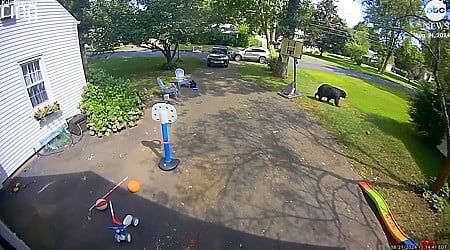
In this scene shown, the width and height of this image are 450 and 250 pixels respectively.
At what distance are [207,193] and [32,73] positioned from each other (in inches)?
222

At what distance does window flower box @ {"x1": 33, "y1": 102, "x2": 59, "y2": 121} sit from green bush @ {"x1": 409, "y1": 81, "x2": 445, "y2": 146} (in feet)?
39.0

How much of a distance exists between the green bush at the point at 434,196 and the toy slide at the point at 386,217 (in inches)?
57.0

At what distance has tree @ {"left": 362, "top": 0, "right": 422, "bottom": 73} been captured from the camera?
953 cm

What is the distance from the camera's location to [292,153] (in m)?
8.34

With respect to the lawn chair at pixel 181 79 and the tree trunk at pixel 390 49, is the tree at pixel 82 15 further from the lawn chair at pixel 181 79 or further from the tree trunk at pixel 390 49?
the tree trunk at pixel 390 49

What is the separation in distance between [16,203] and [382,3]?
2281 centimetres

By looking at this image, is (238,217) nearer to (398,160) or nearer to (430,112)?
(398,160)

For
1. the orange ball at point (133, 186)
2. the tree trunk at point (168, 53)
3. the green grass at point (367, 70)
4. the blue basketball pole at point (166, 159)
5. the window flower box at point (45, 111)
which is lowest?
the green grass at point (367, 70)

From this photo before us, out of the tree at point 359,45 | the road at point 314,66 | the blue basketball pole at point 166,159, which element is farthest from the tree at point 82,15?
the tree at point 359,45

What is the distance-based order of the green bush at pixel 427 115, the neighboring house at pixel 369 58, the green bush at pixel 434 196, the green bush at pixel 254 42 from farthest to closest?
the neighboring house at pixel 369 58
the green bush at pixel 254 42
the green bush at pixel 427 115
the green bush at pixel 434 196

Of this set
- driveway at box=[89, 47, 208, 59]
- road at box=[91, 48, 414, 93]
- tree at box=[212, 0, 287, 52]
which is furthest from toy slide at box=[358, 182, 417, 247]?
driveway at box=[89, 47, 208, 59]

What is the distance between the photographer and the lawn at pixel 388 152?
6785 mm

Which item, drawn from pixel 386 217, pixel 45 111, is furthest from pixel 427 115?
pixel 45 111

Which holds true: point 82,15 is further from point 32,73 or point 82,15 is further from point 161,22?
point 32,73
